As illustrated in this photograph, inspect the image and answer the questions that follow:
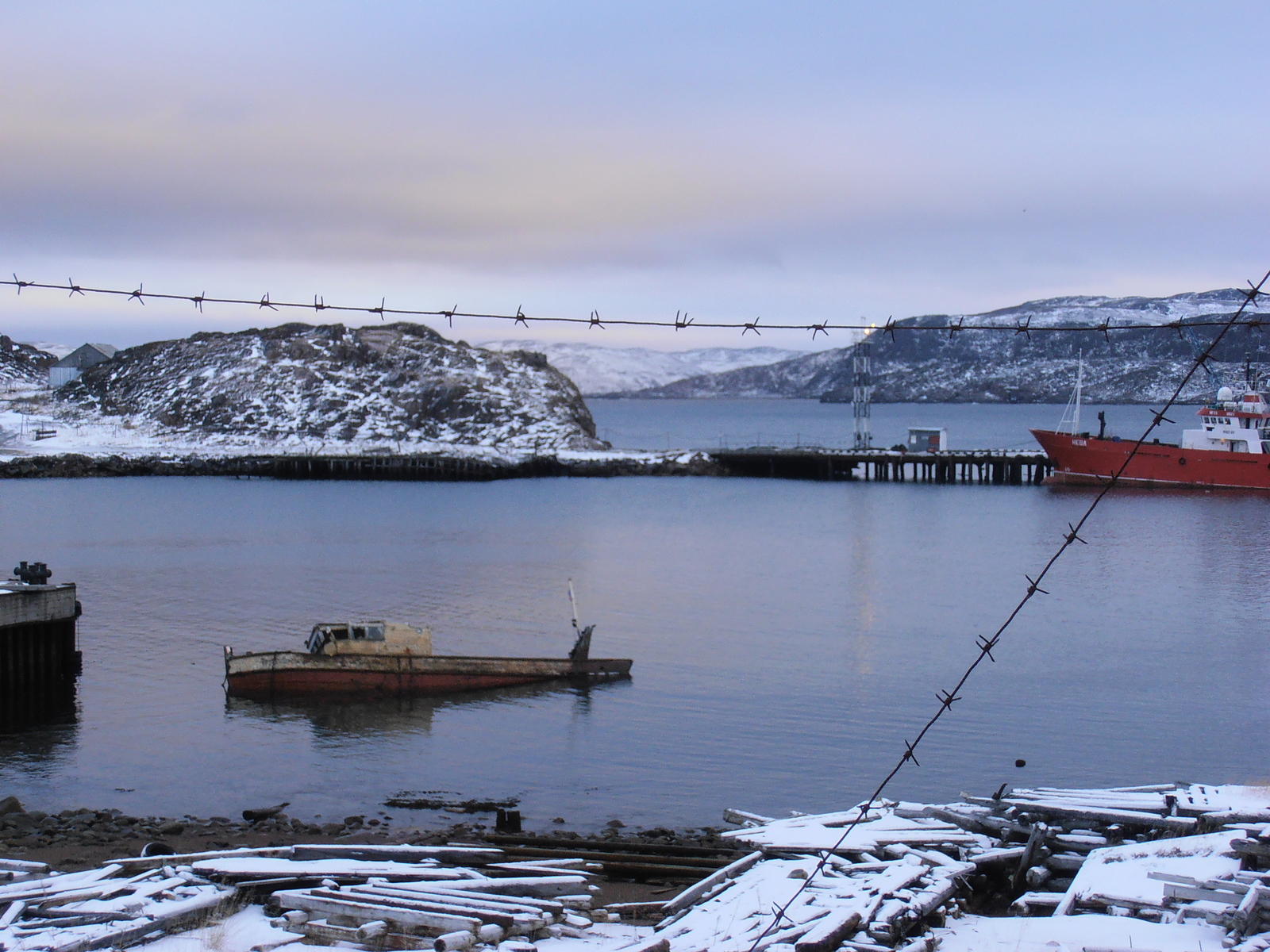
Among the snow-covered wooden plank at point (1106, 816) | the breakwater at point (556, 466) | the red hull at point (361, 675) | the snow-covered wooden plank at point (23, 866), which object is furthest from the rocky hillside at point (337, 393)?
the snow-covered wooden plank at point (1106, 816)

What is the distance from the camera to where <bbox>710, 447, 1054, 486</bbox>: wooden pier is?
95125mm

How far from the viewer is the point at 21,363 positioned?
165 m

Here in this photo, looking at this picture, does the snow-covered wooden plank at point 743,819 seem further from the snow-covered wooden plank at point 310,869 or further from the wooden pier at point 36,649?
the wooden pier at point 36,649

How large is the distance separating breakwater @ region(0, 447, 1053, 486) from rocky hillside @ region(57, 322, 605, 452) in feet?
35.7

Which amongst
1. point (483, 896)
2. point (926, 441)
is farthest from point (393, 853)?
point (926, 441)

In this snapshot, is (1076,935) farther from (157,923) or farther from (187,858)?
(187,858)

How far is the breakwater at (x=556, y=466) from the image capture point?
9631 centimetres

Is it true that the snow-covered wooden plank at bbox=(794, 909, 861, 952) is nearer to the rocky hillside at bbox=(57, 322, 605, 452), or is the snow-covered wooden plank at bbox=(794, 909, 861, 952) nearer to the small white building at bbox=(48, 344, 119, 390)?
the rocky hillside at bbox=(57, 322, 605, 452)

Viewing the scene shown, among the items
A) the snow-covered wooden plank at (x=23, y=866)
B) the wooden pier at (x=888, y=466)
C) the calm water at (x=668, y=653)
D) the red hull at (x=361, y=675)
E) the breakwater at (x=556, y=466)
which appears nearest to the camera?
the snow-covered wooden plank at (x=23, y=866)

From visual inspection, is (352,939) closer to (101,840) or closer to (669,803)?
(101,840)

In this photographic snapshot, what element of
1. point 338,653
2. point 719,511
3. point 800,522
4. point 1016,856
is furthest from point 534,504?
point 1016,856

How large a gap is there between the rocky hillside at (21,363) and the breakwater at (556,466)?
6388cm

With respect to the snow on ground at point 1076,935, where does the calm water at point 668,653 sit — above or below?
below

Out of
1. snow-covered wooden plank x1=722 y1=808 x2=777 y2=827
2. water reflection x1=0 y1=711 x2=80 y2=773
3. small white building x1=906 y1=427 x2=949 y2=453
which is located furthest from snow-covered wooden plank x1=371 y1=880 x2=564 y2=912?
small white building x1=906 y1=427 x2=949 y2=453
